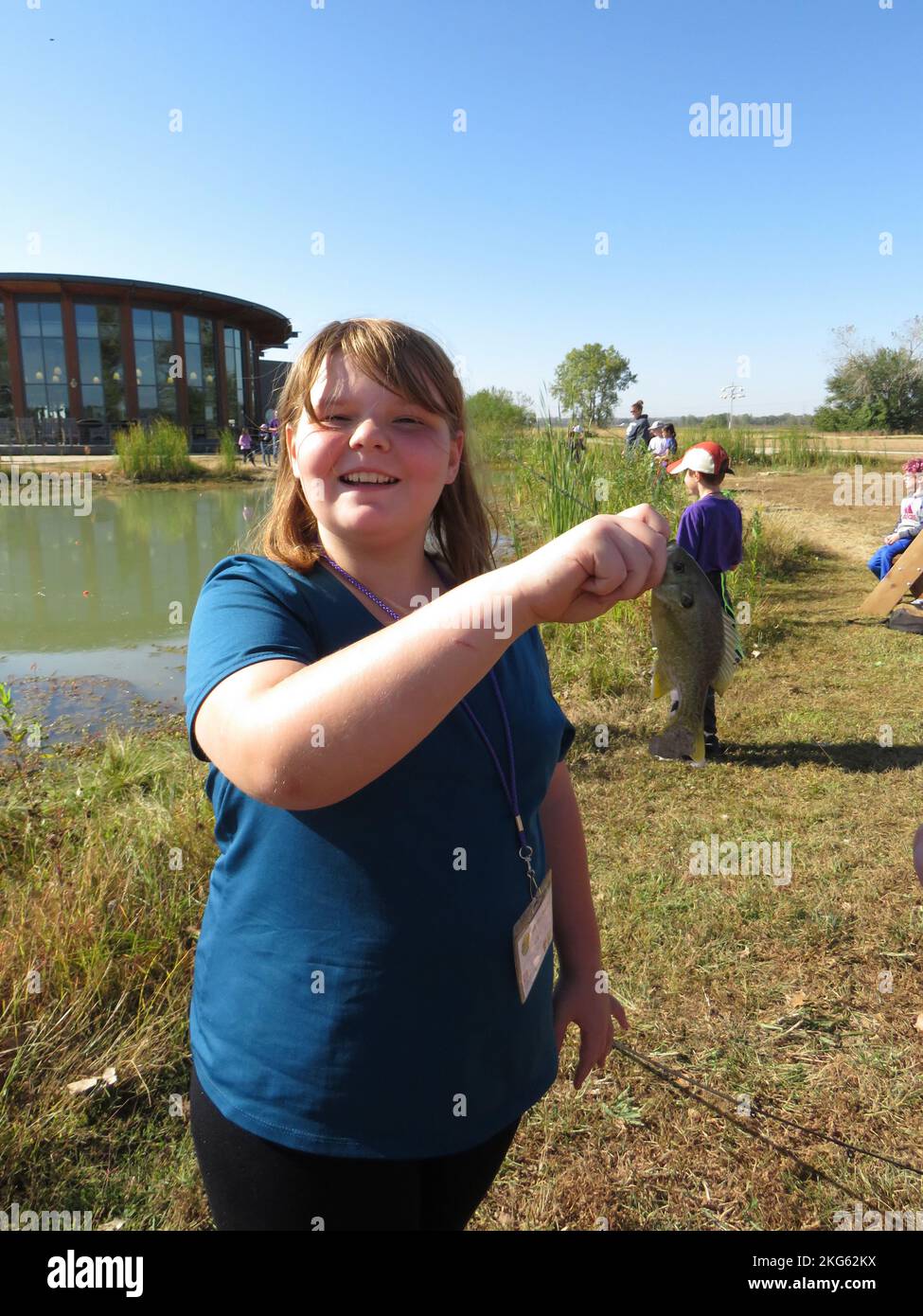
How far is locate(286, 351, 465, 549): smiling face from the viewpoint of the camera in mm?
1210

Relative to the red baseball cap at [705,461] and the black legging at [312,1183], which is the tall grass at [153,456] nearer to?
the red baseball cap at [705,461]

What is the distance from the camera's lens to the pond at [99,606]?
7902 mm

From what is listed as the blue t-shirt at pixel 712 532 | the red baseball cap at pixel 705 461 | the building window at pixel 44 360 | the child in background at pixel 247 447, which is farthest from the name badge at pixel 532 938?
the building window at pixel 44 360

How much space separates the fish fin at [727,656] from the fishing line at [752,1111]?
1957mm

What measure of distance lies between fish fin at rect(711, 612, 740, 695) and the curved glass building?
36.9 meters

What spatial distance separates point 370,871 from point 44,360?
42214 millimetres

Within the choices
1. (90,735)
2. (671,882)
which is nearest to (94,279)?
(90,735)

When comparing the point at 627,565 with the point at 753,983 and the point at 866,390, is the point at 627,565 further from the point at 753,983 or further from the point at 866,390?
the point at 866,390

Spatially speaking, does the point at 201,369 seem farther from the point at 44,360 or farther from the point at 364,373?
the point at 364,373

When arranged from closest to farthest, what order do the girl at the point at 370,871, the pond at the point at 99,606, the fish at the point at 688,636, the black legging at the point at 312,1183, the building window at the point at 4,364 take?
the girl at the point at 370,871 → the black legging at the point at 312,1183 → the fish at the point at 688,636 → the pond at the point at 99,606 → the building window at the point at 4,364

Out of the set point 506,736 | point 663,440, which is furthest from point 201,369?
point 506,736

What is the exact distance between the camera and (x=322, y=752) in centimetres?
85

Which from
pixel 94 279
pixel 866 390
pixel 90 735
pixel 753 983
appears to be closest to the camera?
pixel 753 983

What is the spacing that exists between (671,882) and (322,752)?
3.83m
